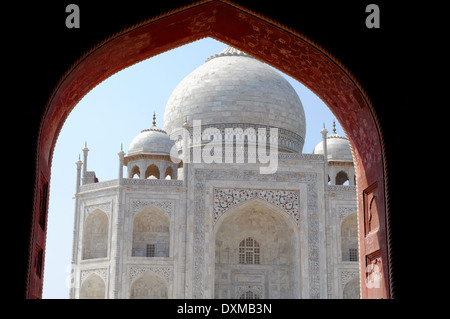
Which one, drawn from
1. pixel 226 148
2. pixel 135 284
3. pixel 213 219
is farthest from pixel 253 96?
pixel 135 284

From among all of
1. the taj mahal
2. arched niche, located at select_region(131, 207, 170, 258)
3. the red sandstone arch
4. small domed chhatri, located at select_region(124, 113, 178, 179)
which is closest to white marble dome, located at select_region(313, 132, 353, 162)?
the taj mahal

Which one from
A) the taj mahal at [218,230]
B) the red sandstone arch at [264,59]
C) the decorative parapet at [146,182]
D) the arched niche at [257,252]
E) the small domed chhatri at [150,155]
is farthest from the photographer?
the small domed chhatri at [150,155]

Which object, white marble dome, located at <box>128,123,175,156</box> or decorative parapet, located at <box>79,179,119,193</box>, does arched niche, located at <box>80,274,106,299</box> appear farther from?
white marble dome, located at <box>128,123,175,156</box>

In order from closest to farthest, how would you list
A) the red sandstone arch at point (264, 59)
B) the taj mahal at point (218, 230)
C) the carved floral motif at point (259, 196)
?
the red sandstone arch at point (264, 59) < the taj mahal at point (218, 230) < the carved floral motif at point (259, 196)

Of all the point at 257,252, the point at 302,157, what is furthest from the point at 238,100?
the point at 257,252

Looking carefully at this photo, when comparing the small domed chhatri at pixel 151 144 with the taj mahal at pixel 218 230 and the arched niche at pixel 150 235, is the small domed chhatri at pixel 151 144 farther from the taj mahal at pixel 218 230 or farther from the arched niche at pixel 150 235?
the arched niche at pixel 150 235

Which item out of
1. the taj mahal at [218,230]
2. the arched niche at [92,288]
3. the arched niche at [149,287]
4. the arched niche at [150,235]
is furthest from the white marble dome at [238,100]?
the arched niche at [92,288]
